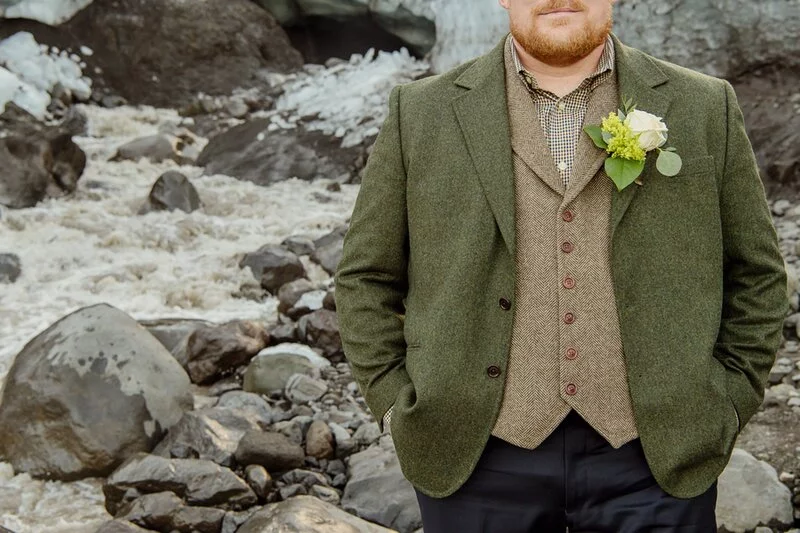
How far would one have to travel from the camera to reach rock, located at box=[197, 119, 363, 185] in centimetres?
1080

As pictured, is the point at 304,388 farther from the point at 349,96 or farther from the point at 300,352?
the point at 349,96

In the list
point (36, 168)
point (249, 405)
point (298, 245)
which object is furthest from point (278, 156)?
point (249, 405)

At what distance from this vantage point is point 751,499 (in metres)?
3.68

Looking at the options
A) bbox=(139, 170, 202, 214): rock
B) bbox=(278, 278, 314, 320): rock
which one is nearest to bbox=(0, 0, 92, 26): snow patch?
bbox=(139, 170, 202, 214): rock

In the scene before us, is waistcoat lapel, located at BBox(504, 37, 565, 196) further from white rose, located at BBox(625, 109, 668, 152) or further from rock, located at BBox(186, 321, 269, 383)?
rock, located at BBox(186, 321, 269, 383)

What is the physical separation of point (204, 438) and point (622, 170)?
3.15m

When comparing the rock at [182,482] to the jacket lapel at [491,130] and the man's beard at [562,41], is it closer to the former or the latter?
the jacket lapel at [491,130]

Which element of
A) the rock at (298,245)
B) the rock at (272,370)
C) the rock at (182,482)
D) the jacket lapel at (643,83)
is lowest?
the rock at (298,245)

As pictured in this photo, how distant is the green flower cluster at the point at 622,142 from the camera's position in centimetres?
192

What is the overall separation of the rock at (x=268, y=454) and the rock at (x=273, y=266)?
119 inches

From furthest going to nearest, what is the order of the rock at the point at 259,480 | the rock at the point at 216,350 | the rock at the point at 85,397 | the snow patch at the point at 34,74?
the snow patch at the point at 34,74
the rock at the point at 216,350
the rock at the point at 85,397
the rock at the point at 259,480

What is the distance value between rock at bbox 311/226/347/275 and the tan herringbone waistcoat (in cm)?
560

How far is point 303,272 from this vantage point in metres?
7.71

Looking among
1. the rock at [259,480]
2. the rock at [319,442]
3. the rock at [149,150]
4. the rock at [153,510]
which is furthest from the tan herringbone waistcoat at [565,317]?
the rock at [149,150]
